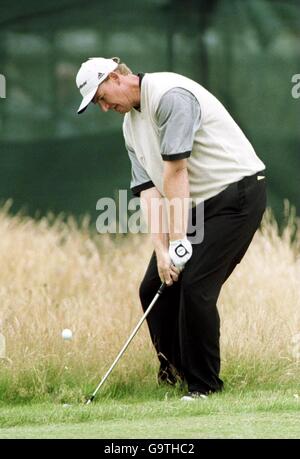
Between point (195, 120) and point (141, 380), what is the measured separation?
1406mm

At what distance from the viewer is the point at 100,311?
7.36 metres

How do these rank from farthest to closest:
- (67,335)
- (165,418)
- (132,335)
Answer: (67,335) < (132,335) < (165,418)

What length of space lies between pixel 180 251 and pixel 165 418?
76cm

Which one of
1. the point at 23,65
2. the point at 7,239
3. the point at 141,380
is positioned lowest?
the point at 141,380

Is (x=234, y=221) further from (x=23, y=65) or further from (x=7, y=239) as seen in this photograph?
(x=23, y=65)

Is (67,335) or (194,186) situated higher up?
(194,186)

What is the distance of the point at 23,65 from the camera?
9.59 metres

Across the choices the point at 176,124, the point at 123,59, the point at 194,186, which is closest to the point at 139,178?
the point at 194,186

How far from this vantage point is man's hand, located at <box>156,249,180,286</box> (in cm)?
621

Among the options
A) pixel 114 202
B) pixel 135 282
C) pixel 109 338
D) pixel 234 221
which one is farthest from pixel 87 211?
pixel 234 221

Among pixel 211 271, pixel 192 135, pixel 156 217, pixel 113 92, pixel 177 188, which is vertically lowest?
pixel 211 271

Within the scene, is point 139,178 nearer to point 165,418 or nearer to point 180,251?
point 180,251

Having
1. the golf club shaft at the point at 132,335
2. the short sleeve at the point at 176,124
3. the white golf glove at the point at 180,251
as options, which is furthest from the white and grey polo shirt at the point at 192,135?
the golf club shaft at the point at 132,335

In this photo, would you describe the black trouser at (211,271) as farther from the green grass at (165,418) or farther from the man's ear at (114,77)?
the man's ear at (114,77)
